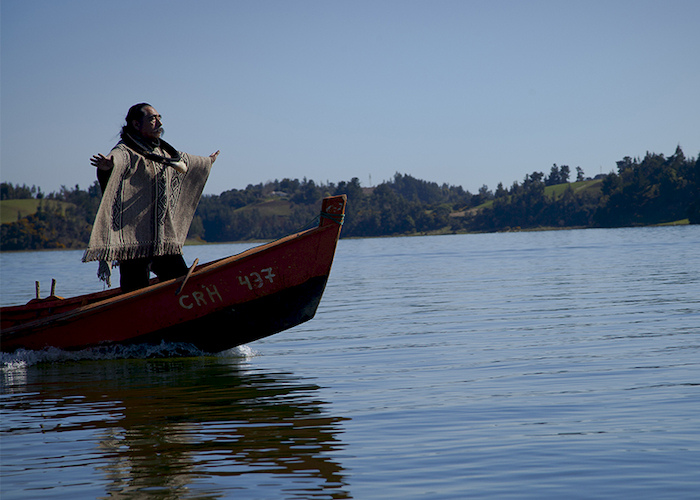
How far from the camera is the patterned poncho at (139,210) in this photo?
27.0 ft

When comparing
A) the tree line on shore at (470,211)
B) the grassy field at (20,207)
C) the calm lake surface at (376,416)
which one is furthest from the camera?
the grassy field at (20,207)

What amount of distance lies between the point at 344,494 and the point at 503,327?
26.1ft

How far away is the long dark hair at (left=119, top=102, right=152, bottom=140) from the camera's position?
820cm

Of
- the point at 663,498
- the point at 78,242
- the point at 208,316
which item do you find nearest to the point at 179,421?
the point at 208,316

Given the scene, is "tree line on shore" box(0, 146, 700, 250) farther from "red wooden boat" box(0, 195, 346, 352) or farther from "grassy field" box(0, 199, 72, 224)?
"red wooden boat" box(0, 195, 346, 352)

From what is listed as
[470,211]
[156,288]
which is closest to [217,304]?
[156,288]

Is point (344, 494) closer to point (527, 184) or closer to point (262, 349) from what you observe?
point (262, 349)

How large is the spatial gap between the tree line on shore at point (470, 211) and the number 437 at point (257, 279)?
352 ft

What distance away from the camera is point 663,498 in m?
3.86

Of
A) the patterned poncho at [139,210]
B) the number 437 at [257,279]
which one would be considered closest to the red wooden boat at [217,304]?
the number 437 at [257,279]

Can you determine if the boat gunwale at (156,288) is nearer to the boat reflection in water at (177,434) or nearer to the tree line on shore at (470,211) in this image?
the boat reflection in water at (177,434)

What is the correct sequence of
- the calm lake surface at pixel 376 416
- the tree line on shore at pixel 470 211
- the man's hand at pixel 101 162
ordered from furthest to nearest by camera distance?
the tree line on shore at pixel 470 211
the man's hand at pixel 101 162
the calm lake surface at pixel 376 416

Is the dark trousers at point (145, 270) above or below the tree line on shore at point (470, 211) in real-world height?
below

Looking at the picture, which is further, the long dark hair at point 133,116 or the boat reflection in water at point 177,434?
the long dark hair at point 133,116
